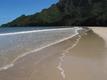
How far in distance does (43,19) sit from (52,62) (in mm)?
153884

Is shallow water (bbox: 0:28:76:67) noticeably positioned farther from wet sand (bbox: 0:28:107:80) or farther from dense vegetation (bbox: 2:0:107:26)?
dense vegetation (bbox: 2:0:107:26)

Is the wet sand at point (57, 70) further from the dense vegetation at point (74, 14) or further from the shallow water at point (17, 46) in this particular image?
the dense vegetation at point (74, 14)

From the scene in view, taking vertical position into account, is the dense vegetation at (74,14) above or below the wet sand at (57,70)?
below

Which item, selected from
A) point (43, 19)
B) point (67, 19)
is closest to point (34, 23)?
point (43, 19)

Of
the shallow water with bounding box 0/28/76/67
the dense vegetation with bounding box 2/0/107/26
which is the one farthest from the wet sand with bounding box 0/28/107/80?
the dense vegetation with bounding box 2/0/107/26

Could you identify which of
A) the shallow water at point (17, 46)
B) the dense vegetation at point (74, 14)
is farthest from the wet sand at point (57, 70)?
the dense vegetation at point (74, 14)

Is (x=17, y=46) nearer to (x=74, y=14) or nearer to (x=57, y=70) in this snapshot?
(x=57, y=70)

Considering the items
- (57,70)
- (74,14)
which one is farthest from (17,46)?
(74,14)

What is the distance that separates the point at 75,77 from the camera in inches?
305

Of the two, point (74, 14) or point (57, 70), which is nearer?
point (57, 70)

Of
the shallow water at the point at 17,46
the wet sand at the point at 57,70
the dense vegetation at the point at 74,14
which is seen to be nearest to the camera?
the wet sand at the point at 57,70

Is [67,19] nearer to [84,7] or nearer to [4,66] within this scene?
[84,7]

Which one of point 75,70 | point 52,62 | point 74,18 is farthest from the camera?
point 74,18

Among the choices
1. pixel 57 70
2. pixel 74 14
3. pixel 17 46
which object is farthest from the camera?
pixel 74 14
